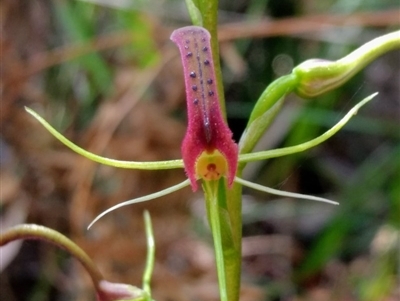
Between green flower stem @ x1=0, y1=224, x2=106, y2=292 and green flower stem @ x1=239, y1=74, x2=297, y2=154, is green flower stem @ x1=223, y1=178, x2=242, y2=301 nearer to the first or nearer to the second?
green flower stem @ x1=239, y1=74, x2=297, y2=154

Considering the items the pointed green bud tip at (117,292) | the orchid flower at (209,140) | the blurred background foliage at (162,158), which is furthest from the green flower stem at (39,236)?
the blurred background foliage at (162,158)

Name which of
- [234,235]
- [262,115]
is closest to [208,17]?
[262,115]

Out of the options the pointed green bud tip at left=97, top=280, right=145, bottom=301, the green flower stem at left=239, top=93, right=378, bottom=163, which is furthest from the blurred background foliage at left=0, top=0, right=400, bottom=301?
the green flower stem at left=239, top=93, right=378, bottom=163

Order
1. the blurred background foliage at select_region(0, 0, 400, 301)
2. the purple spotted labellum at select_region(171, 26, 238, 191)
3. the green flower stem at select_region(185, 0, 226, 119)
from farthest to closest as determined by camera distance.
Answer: the blurred background foliage at select_region(0, 0, 400, 301) → the green flower stem at select_region(185, 0, 226, 119) → the purple spotted labellum at select_region(171, 26, 238, 191)

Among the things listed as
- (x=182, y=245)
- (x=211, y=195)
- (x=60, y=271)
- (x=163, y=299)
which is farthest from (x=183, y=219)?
(x=211, y=195)

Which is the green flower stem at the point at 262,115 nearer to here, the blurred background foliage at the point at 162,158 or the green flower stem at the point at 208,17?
the green flower stem at the point at 208,17

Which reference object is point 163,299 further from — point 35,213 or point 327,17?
point 327,17
